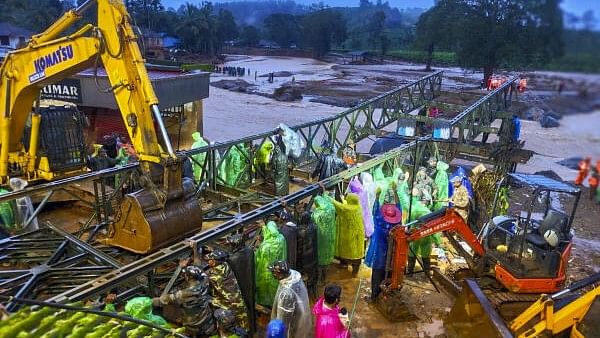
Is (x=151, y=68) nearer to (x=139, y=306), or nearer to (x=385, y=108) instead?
(x=385, y=108)

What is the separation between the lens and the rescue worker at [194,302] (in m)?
4.03

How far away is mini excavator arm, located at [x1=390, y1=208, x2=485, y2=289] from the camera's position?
5598 millimetres

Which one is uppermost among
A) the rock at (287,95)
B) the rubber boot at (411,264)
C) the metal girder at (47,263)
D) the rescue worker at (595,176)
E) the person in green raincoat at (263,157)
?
the rescue worker at (595,176)

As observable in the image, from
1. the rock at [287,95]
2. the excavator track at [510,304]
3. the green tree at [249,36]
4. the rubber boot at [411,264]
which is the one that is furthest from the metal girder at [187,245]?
the green tree at [249,36]

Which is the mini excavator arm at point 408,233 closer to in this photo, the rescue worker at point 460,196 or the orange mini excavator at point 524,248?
the orange mini excavator at point 524,248

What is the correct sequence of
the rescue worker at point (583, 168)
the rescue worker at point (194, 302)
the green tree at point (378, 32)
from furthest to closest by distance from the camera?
the green tree at point (378, 32) → the rescue worker at point (194, 302) → the rescue worker at point (583, 168)

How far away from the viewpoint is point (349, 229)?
6.34 metres

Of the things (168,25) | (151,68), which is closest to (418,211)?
(151,68)

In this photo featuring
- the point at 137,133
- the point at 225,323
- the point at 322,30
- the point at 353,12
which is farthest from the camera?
the point at 353,12

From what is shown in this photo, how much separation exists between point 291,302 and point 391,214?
208cm

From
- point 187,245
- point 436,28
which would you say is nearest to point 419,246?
point 187,245

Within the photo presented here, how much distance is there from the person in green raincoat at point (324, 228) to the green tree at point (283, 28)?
254 ft

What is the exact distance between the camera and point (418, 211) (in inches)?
280

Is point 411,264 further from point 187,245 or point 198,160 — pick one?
point 198,160
